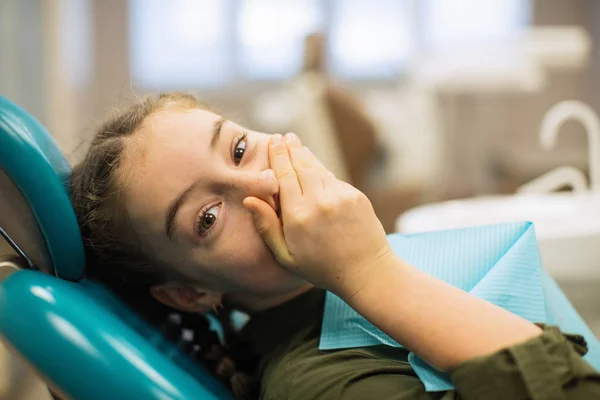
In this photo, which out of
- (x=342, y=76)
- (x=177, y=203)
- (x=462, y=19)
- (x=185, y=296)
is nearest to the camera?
(x=177, y=203)

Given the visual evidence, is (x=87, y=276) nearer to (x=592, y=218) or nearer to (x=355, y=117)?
(x=592, y=218)

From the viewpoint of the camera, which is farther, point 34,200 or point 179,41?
point 179,41

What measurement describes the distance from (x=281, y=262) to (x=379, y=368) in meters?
0.17

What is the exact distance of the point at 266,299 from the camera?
0.88m

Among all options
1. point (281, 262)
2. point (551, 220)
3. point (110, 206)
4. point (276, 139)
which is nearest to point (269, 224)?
point (281, 262)

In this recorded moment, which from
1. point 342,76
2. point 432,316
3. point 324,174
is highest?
point 324,174

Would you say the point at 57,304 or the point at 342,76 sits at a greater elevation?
the point at 57,304

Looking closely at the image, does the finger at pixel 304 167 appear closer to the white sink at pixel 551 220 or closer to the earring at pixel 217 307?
the earring at pixel 217 307

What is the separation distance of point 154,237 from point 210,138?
156mm

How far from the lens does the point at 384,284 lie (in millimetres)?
669

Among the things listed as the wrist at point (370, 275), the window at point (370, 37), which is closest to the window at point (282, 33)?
the window at point (370, 37)

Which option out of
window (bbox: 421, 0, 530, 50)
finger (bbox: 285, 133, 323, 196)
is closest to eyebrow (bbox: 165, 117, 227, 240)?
finger (bbox: 285, 133, 323, 196)

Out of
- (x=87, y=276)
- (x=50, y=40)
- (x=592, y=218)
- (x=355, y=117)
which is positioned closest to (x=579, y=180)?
(x=592, y=218)

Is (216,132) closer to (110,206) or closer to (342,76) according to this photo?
(110,206)
